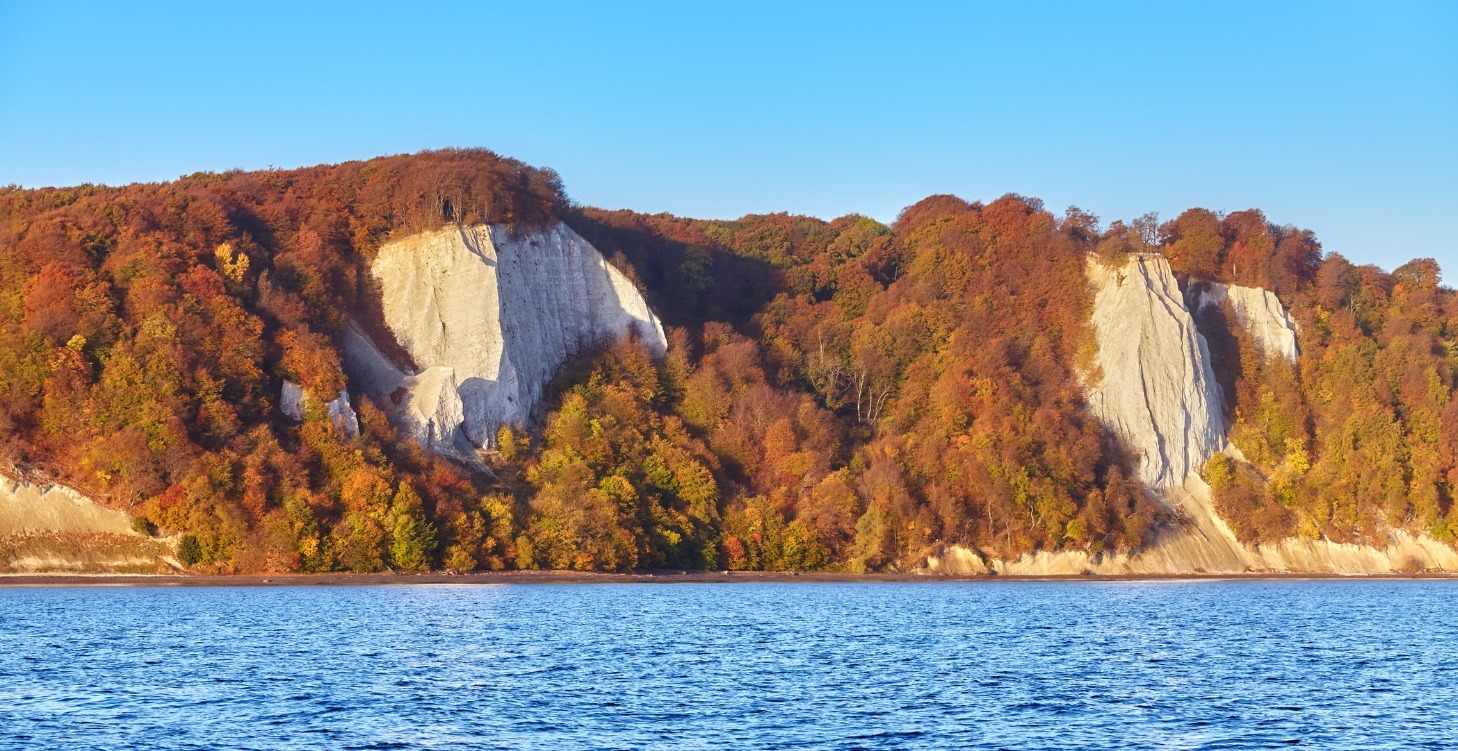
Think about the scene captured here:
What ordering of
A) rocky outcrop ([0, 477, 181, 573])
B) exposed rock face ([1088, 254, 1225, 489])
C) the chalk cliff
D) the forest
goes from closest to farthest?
rocky outcrop ([0, 477, 181, 573]), the forest, the chalk cliff, exposed rock face ([1088, 254, 1225, 489])

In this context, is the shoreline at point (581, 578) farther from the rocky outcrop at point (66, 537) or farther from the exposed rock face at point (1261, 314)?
the exposed rock face at point (1261, 314)

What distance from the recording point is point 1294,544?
262 feet

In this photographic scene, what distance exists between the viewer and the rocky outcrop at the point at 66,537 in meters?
55.8

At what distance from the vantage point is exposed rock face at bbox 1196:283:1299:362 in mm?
90250

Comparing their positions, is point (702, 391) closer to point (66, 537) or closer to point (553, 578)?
point (553, 578)

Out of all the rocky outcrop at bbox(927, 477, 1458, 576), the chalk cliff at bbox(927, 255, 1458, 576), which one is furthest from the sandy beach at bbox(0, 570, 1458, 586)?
the chalk cliff at bbox(927, 255, 1458, 576)

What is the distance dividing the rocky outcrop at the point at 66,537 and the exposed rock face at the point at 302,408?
31.8ft

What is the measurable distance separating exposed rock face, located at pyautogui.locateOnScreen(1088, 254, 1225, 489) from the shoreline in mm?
9052

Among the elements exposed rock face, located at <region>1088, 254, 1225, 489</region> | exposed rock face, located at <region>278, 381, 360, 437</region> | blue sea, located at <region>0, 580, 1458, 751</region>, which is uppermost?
exposed rock face, located at <region>1088, 254, 1225, 489</region>

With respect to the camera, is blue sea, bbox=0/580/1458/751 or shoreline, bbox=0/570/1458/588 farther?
shoreline, bbox=0/570/1458/588

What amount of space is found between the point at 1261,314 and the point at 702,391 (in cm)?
3727

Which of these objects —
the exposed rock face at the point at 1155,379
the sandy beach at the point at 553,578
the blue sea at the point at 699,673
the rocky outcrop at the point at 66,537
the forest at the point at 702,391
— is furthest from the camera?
the exposed rock face at the point at 1155,379

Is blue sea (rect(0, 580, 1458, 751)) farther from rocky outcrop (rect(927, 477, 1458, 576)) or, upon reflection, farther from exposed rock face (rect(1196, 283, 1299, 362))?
exposed rock face (rect(1196, 283, 1299, 362))

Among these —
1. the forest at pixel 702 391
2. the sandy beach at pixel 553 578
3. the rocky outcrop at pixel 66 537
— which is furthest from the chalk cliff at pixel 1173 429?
the rocky outcrop at pixel 66 537
